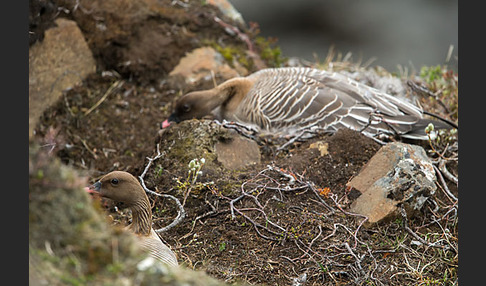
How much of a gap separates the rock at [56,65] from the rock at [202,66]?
129cm

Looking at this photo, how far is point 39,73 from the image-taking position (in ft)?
23.0

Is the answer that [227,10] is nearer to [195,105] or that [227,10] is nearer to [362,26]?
[195,105]

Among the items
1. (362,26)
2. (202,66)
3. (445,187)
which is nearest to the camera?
(445,187)

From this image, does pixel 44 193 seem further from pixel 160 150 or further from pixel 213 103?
pixel 213 103

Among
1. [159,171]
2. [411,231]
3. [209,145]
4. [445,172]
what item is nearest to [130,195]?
[159,171]

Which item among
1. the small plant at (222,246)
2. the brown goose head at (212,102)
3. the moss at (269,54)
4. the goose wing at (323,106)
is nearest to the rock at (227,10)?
the moss at (269,54)

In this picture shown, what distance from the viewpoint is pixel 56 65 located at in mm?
7305

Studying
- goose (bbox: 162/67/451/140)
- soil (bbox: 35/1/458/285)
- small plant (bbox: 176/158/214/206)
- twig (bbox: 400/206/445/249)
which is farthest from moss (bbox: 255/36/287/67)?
twig (bbox: 400/206/445/249)

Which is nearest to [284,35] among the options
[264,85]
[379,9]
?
[379,9]

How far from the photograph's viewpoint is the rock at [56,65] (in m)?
6.93

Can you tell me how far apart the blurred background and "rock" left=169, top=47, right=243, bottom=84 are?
4.42 meters

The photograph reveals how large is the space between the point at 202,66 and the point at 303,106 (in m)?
2.09

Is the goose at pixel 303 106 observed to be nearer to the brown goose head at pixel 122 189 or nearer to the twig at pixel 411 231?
the twig at pixel 411 231

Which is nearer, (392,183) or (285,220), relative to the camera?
(285,220)
